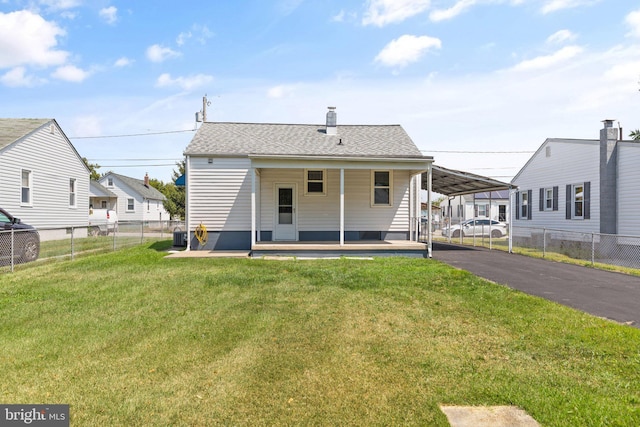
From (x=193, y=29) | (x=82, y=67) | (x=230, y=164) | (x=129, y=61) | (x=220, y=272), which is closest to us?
(x=220, y=272)

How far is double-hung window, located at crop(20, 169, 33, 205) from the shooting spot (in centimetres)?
1662

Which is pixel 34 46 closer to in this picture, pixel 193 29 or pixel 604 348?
pixel 193 29

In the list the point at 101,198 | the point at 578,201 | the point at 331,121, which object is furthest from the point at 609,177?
the point at 101,198

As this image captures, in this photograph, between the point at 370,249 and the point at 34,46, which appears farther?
the point at 34,46

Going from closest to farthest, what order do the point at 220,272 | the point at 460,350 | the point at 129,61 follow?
the point at 460,350, the point at 220,272, the point at 129,61

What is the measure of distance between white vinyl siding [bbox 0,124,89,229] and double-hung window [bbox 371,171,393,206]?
51.4 ft

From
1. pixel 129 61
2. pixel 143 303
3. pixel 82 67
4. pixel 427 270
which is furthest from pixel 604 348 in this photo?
pixel 82 67

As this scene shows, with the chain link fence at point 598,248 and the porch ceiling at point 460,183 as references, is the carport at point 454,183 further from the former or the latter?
the chain link fence at point 598,248

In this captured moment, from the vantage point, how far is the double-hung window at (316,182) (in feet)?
45.7

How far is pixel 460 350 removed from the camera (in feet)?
13.8

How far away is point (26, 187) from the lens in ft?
54.9

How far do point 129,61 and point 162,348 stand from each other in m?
14.6

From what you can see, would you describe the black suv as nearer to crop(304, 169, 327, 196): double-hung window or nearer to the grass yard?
the grass yard

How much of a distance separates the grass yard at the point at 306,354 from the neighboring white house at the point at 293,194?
6386 mm
